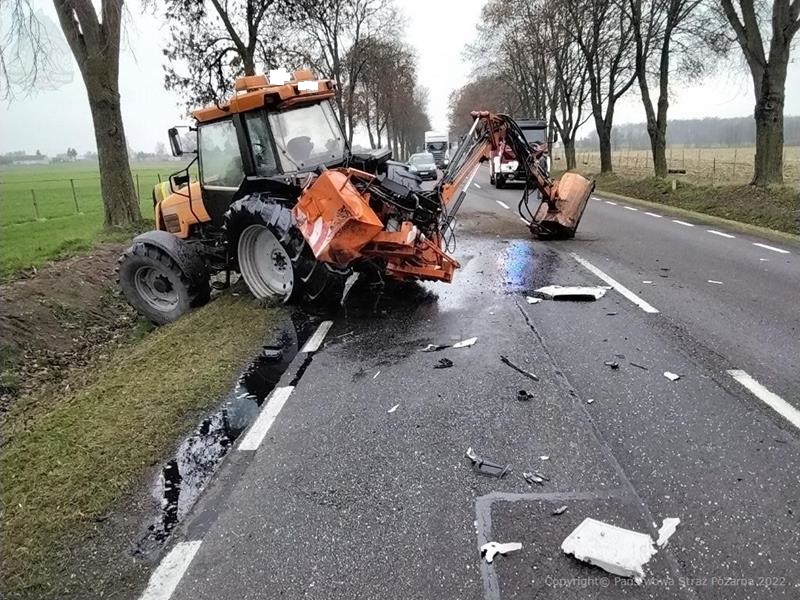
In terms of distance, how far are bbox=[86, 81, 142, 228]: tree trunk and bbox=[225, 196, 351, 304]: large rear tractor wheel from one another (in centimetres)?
743

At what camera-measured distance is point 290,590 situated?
8.77 feet

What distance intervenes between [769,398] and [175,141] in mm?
7328

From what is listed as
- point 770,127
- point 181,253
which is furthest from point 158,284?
point 770,127

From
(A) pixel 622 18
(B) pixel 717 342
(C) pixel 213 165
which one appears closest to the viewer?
(B) pixel 717 342

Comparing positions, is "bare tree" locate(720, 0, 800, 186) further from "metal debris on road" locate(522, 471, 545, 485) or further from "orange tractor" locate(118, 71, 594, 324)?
"metal debris on road" locate(522, 471, 545, 485)

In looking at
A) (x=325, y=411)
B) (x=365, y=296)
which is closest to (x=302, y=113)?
(x=365, y=296)

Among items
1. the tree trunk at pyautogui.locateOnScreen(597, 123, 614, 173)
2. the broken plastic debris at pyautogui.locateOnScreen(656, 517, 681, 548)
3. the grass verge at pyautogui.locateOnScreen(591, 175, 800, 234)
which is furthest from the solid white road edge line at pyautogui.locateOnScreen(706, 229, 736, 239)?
the tree trunk at pyautogui.locateOnScreen(597, 123, 614, 173)

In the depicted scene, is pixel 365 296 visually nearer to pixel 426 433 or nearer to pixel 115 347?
pixel 115 347

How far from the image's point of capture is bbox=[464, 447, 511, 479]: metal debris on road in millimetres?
3488

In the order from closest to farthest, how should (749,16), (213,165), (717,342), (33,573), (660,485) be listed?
(33,573)
(660,485)
(717,342)
(213,165)
(749,16)

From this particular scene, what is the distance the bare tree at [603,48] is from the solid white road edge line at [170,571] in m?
25.8

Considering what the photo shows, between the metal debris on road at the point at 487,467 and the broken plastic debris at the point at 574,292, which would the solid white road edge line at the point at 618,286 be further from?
the metal debris on road at the point at 487,467

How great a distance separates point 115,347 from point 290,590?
623 cm

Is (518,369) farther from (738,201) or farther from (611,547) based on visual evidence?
(738,201)
